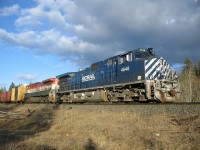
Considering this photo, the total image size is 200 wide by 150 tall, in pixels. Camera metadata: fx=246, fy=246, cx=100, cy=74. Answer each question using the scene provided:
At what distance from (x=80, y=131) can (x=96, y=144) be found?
107 inches

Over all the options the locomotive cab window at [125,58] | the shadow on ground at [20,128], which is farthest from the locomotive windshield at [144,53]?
the shadow on ground at [20,128]

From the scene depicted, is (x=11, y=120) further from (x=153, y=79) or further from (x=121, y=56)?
(x=153, y=79)

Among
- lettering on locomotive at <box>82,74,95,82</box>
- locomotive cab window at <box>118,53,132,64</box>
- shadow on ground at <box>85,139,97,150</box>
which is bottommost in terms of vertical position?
shadow on ground at <box>85,139,97,150</box>

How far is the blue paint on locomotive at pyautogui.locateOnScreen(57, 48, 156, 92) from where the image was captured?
58.9 ft

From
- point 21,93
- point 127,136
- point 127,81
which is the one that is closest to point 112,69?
point 127,81

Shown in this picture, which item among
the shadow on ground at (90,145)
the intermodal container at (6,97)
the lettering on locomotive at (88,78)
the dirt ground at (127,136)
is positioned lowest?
the shadow on ground at (90,145)

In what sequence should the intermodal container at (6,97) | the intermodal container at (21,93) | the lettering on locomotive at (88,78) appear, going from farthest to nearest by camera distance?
1. the intermodal container at (6,97)
2. the intermodal container at (21,93)
3. the lettering on locomotive at (88,78)

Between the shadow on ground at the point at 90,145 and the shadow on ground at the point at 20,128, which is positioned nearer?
the shadow on ground at the point at 90,145

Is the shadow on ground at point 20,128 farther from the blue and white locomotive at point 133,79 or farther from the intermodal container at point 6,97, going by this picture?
the intermodal container at point 6,97

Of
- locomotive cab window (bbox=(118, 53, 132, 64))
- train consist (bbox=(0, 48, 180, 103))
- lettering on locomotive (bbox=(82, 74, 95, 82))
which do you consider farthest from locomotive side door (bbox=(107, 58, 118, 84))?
lettering on locomotive (bbox=(82, 74, 95, 82))

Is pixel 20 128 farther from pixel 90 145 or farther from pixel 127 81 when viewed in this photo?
pixel 90 145

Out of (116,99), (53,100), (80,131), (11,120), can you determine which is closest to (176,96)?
(116,99)

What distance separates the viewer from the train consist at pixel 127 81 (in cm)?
1630

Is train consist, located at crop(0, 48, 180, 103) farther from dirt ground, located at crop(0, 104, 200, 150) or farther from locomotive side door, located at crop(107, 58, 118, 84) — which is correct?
dirt ground, located at crop(0, 104, 200, 150)
